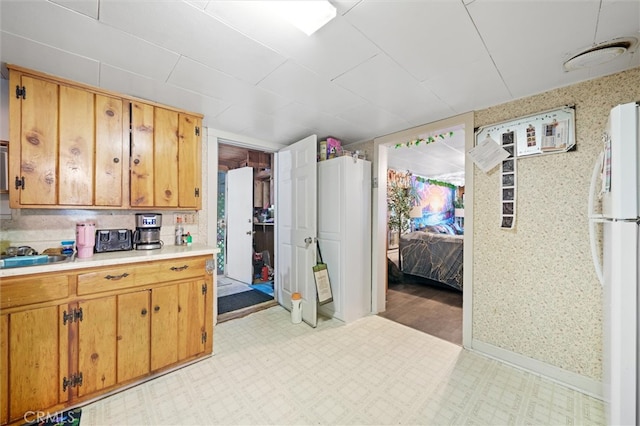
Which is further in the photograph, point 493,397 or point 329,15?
point 493,397

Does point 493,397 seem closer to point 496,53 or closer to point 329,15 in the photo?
point 496,53

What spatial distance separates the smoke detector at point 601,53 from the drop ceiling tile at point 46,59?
2.98 m

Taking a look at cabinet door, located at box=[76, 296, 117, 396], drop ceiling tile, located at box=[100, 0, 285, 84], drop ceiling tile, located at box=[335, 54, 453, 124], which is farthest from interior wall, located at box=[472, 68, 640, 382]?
cabinet door, located at box=[76, 296, 117, 396]

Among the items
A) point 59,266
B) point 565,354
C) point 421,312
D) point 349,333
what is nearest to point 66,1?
point 59,266

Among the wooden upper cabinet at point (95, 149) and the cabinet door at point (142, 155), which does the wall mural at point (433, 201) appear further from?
the cabinet door at point (142, 155)

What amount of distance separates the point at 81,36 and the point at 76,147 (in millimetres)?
846

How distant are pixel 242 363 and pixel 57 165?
2.04 metres

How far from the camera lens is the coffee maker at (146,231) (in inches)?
85.0

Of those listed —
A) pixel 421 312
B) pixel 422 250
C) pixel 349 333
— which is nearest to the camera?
pixel 349 333

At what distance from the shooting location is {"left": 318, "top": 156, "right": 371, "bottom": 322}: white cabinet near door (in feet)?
9.30

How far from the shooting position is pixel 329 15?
1.13 meters

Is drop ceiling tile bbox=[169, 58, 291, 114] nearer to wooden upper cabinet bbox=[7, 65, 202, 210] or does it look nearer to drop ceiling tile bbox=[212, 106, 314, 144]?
drop ceiling tile bbox=[212, 106, 314, 144]

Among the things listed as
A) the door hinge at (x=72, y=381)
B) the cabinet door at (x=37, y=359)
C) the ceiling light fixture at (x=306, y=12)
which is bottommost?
the door hinge at (x=72, y=381)

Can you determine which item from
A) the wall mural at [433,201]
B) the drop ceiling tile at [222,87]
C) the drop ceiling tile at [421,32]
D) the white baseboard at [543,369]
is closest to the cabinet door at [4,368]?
the drop ceiling tile at [222,87]
